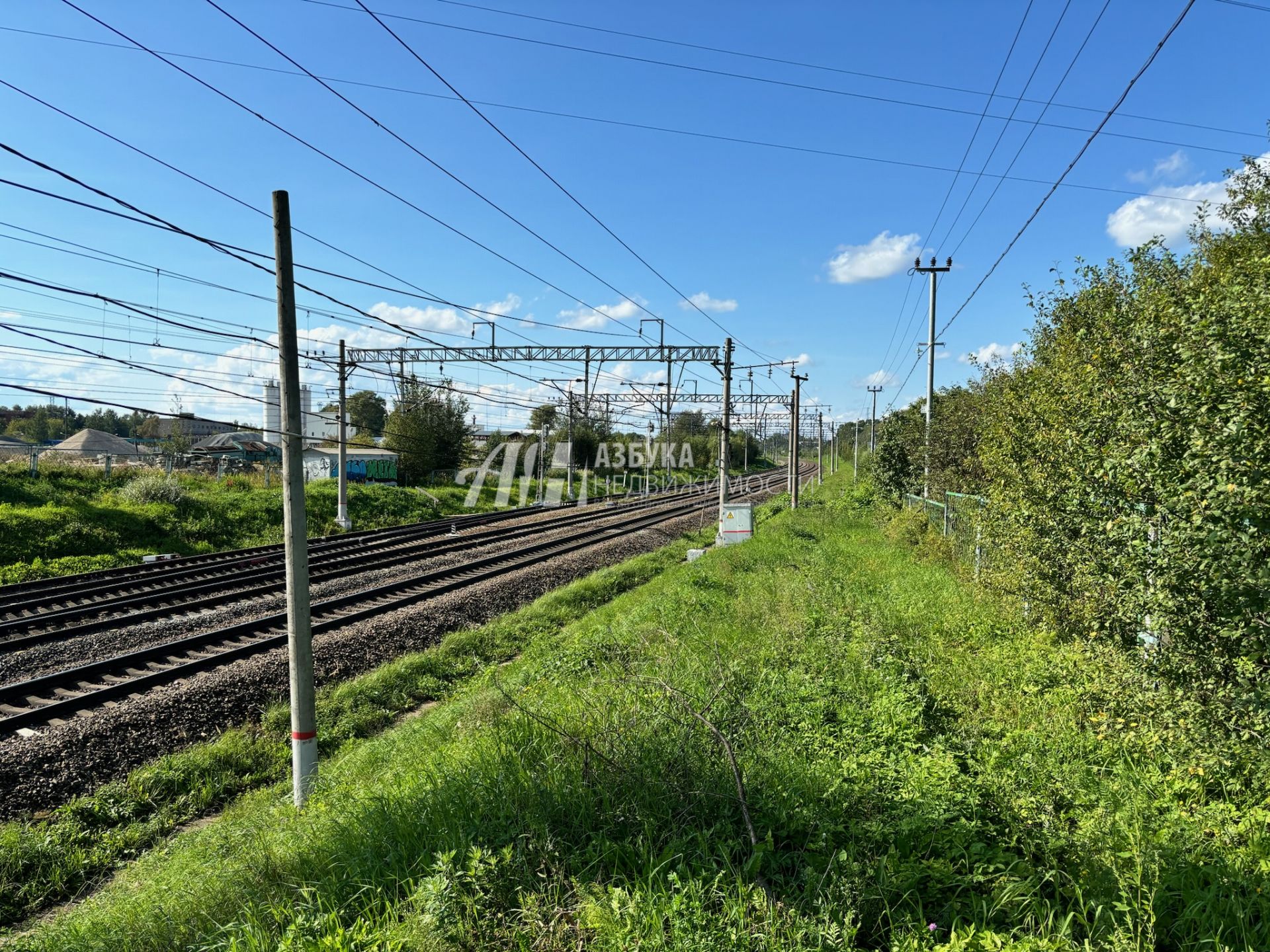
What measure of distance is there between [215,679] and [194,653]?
1.86m

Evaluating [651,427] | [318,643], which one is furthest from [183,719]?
[651,427]

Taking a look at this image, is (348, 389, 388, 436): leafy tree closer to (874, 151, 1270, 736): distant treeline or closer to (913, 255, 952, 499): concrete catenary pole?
(913, 255, 952, 499): concrete catenary pole

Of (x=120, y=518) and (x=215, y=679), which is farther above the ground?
(x=120, y=518)

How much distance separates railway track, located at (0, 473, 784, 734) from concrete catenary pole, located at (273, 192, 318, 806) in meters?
4.17

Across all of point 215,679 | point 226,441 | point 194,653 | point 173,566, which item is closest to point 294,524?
point 215,679

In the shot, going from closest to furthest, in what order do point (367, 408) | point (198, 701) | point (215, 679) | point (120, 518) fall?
point (198, 701) < point (215, 679) < point (120, 518) < point (367, 408)

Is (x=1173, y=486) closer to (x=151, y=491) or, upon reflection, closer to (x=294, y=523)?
(x=294, y=523)

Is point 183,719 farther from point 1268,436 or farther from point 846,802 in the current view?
point 1268,436

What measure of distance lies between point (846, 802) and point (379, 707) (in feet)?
23.6

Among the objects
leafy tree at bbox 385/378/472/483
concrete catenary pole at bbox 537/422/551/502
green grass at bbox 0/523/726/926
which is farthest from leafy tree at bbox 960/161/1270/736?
leafy tree at bbox 385/378/472/483

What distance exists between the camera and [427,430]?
45.0m

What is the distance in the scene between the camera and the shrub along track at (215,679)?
7527mm

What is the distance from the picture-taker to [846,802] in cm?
472

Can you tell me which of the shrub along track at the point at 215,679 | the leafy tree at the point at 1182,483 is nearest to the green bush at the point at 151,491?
the shrub along track at the point at 215,679
